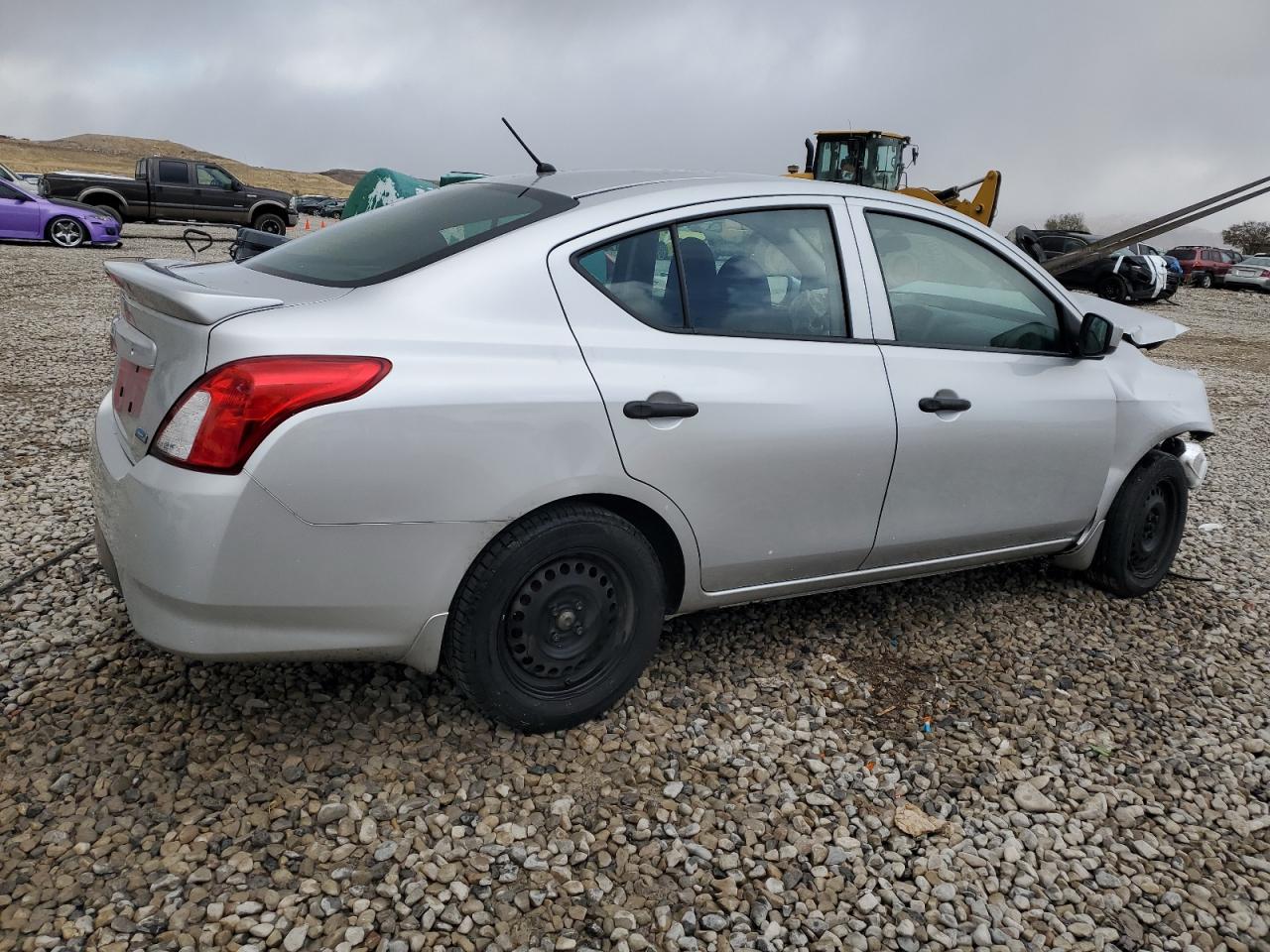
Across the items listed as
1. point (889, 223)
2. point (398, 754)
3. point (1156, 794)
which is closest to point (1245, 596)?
point (1156, 794)

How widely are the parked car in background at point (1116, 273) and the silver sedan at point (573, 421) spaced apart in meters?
21.4

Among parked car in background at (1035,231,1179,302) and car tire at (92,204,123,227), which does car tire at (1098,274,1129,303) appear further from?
car tire at (92,204,123,227)

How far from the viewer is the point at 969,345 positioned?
339cm

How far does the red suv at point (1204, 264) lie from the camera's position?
32469mm

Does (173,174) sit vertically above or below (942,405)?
above

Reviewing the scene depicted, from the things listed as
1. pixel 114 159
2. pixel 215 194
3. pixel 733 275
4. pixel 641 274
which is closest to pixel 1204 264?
pixel 215 194

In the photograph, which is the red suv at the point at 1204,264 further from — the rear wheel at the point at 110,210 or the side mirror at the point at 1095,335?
the side mirror at the point at 1095,335

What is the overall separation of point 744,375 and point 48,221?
18615 millimetres

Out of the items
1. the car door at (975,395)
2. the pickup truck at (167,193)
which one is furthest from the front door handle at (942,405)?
the pickup truck at (167,193)

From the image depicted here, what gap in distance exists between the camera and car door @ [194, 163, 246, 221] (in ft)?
70.8

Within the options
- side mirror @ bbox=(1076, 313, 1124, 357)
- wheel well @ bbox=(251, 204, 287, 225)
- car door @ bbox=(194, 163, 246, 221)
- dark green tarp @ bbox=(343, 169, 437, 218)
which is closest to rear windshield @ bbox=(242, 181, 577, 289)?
side mirror @ bbox=(1076, 313, 1124, 357)

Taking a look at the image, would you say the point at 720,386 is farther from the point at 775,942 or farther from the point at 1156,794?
the point at 1156,794

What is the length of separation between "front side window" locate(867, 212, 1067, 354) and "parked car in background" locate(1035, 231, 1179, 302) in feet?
69.0

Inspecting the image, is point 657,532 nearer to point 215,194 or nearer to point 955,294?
point 955,294
